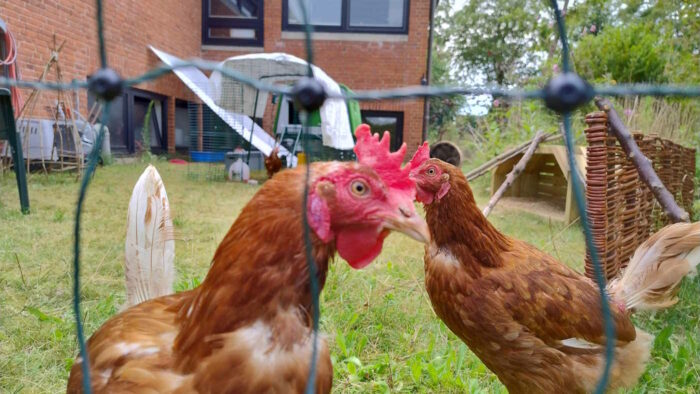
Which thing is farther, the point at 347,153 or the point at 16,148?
the point at 347,153

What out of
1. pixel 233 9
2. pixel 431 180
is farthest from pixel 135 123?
pixel 431 180

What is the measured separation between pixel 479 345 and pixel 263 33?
422 inches

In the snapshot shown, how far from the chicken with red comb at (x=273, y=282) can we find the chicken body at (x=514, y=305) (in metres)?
0.74

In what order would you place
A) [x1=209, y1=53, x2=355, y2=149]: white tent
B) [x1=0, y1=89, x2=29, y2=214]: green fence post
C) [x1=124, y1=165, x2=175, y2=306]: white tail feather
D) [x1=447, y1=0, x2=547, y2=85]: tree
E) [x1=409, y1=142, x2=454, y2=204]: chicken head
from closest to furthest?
[x1=124, y1=165, x2=175, y2=306]: white tail feather
[x1=409, y1=142, x2=454, y2=204]: chicken head
[x1=0, y1=89, x2=29, y2=214]: green fence post
[x1=209, y1=53, x2=355, y2=149]: white tent
[x1=447, y1=0, x2=547, y2=85]: tree

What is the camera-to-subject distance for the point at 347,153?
870cm

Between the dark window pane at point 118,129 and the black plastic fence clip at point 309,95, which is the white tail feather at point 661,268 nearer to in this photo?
the black plastic fence clip at point 309,95

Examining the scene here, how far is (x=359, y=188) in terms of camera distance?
0.92m

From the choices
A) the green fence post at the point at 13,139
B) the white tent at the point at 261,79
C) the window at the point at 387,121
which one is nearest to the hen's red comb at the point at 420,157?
the green fence post at the point at 13,139

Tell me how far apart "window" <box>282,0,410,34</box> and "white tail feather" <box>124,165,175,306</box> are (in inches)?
390

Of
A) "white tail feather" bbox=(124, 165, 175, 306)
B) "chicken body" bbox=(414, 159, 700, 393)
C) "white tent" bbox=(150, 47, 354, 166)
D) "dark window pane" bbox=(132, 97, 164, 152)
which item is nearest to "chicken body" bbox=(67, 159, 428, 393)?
"white tail feather" bbox=(124, 165, 175, 306)

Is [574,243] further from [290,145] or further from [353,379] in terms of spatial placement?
[290,145]

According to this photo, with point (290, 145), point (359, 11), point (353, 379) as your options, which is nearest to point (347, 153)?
point (290, 145)

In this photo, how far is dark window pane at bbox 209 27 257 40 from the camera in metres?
11.2

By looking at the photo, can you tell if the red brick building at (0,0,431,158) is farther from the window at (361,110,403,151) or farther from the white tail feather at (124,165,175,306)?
the white tail feather at (124,165,175,306)
